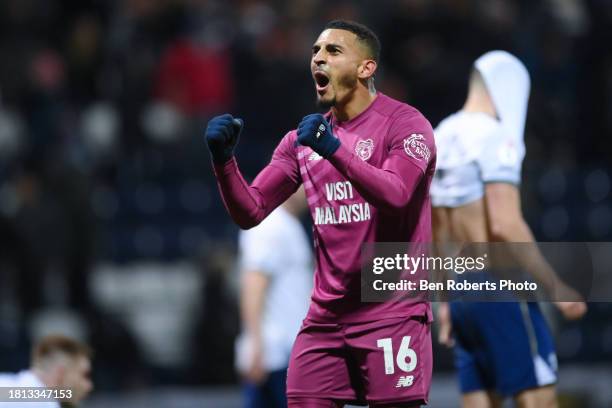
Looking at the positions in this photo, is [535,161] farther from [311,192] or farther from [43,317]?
[311,192]

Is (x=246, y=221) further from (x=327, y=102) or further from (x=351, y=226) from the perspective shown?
(x=327, y=102)

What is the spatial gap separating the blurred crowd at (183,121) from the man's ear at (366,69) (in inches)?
216

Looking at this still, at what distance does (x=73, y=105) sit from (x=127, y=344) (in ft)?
8.16

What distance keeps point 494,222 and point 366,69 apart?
3.89ft

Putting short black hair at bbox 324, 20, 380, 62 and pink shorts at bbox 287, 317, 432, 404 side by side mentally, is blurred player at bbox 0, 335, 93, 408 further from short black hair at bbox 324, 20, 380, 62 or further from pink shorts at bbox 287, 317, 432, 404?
short black hair at bbox 324, 20, 380, 62

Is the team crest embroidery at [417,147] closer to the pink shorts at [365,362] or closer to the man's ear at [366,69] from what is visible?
the man's ear at [366,69]

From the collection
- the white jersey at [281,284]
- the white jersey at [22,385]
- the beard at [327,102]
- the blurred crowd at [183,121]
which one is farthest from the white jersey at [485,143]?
the blurred crowd at [183,121]

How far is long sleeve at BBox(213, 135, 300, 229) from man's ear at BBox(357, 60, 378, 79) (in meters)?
0.44

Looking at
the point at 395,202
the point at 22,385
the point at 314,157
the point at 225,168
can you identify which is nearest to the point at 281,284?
the point at 22,385

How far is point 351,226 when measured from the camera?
516 cm

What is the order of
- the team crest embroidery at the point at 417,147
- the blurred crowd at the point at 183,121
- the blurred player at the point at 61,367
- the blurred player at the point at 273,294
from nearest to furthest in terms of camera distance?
the team crest embroidery at the point at 417,147 → the blurred player at the point at 61,367 → the blurred player at the point at 273,294 → the blurred crowd at the point at 183,121

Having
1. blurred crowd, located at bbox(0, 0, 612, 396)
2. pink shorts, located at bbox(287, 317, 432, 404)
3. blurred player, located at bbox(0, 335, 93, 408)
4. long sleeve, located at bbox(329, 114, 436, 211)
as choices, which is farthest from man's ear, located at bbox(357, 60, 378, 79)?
blurred crowd, located at bbox(0, 0, 612, 396)

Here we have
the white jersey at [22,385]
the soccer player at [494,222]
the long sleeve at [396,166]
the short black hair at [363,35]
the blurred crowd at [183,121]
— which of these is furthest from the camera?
the blurred crowd at [183,121]

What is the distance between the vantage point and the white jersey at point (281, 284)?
7.45 m
